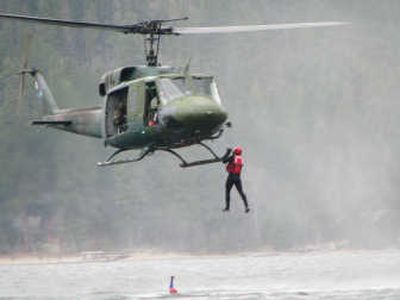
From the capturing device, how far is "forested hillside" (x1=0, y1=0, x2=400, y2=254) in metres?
95.7

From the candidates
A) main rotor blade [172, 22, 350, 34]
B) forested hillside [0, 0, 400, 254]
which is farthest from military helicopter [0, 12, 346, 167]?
forested hillside [0, 0, 400, 254]

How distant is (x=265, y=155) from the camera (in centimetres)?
11006

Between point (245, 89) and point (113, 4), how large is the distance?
18987 millimetres

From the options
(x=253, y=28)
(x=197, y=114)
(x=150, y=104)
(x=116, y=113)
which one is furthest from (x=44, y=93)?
(x=197, y=114)

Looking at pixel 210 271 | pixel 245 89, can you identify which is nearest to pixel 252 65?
pixel 245 89

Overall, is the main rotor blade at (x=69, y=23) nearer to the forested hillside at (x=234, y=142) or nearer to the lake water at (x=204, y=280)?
the lake water at (x=204, y=280)

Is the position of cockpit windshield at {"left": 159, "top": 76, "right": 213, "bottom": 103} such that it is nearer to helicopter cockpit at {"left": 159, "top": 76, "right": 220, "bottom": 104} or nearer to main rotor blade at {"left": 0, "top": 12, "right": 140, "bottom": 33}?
helicopter cockpit at {"left": 159, "top": 76, "right": 220, "bottom": 104}

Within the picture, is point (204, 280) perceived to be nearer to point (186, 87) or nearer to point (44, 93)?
point (44, 93)

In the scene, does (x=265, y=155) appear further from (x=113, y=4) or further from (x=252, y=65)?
(x=113, y=4)

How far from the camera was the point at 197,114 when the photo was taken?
22.7 meters

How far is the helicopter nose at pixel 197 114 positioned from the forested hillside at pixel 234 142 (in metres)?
69.5

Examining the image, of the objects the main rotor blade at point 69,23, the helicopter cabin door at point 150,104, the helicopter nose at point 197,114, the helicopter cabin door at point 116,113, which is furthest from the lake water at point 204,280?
the helicopter nose at point 197,114

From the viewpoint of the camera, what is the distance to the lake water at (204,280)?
46750 mm

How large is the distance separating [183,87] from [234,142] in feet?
275
